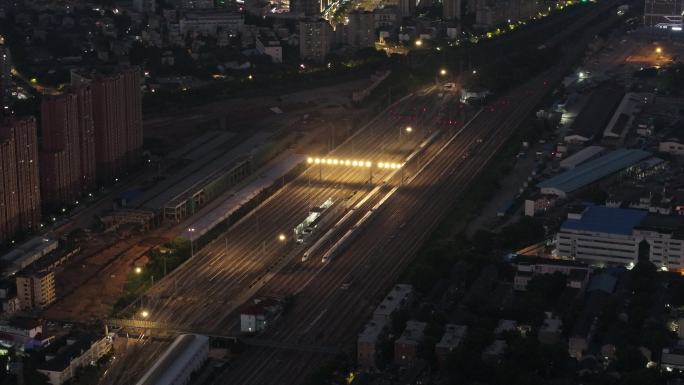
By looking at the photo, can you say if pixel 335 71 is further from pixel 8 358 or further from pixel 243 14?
pixel 8 358

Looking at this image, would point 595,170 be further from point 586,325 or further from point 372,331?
point 372,331

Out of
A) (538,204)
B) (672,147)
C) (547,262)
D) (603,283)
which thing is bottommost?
(603,283)

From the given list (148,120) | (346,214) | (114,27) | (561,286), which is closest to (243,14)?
(114,27)

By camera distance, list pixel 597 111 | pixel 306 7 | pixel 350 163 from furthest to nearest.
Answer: pixel 306 7 < pixel 597 111 < pixel 350 163

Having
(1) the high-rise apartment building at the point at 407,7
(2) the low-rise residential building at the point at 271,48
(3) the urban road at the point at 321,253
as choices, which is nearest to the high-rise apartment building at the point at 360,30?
(2) the low-rise residential building at the point at 271,48

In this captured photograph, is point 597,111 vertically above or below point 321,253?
above

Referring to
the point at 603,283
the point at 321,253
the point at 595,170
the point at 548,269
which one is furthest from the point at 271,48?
the point at 603,283
